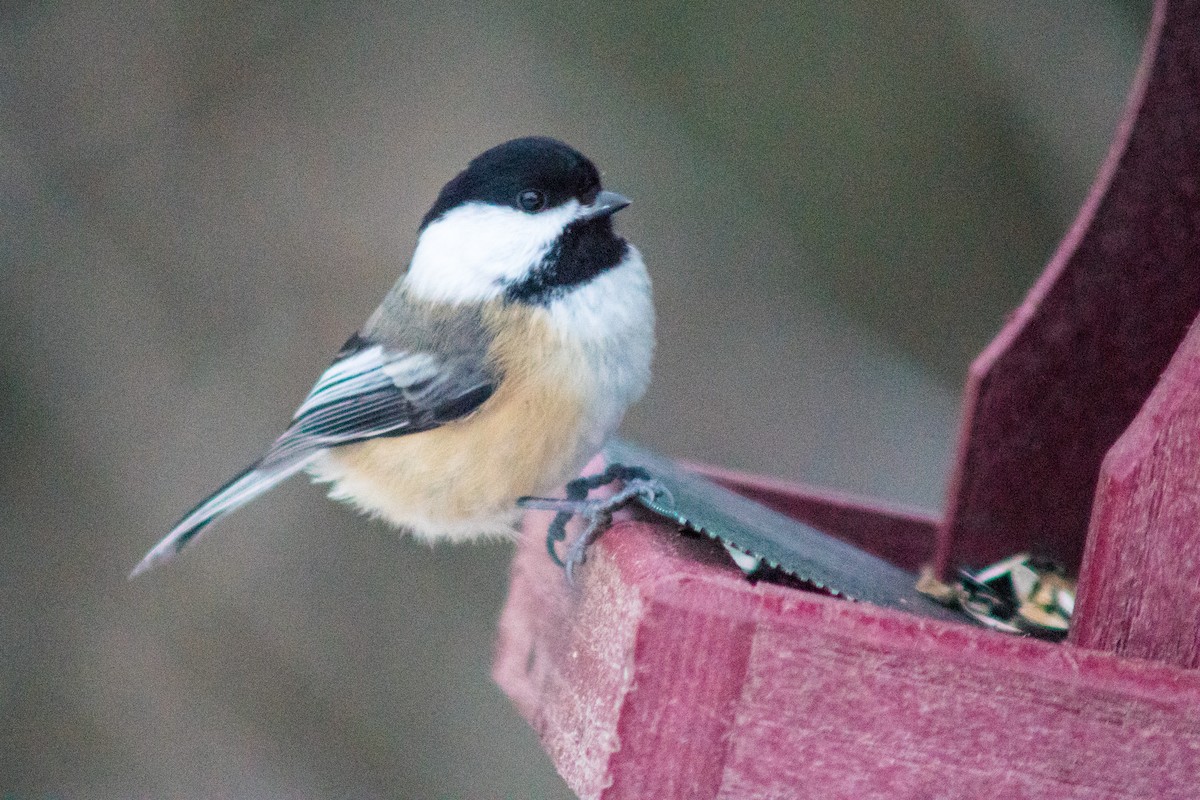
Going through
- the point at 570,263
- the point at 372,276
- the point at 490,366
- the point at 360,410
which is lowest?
the point at 372,276

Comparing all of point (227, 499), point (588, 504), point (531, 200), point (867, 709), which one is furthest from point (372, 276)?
point (867, 709)

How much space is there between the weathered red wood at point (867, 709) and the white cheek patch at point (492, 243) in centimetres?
71

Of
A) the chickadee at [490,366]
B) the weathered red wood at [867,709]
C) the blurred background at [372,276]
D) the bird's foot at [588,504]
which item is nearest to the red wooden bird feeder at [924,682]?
the weathered red wood at [867,709]

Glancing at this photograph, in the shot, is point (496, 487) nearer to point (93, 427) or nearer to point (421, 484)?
point (421, 484)

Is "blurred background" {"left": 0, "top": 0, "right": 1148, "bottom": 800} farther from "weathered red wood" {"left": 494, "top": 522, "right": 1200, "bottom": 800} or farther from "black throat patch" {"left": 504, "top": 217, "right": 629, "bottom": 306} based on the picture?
"weathered red wood" {"left": 494, "top": 522, "right": 1200, "bottom": 800}

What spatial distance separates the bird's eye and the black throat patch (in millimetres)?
47

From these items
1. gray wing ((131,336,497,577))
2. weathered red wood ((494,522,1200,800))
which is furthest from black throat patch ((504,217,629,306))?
weathered red wood ((494,522,1200,800))

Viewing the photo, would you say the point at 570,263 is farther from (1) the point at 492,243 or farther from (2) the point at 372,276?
(2) the point at 372,276

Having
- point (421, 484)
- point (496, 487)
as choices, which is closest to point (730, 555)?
point (496, 487)

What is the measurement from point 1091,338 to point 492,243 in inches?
31.0

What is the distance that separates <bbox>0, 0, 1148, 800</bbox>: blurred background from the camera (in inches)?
131

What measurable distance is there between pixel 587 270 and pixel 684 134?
2.30 m

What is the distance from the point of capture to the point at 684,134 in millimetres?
3820

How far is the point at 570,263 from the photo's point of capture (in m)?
1.63
